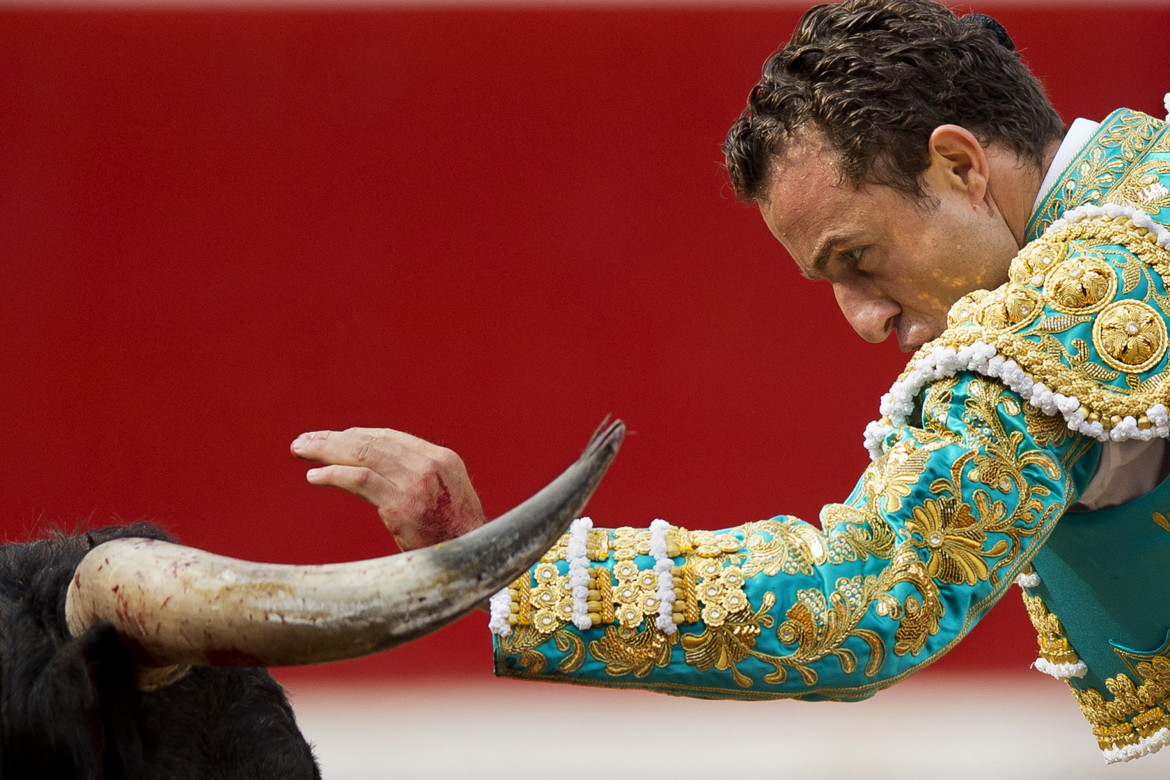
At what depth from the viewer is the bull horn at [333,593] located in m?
0.92

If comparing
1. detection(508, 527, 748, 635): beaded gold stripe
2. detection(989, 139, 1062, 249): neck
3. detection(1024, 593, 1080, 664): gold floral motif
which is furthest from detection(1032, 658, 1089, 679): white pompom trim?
detection(508, 527, 748, 635): beaded gold stripe

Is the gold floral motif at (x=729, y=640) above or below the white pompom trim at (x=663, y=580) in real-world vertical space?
below

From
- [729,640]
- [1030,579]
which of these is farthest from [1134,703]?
[729,640]

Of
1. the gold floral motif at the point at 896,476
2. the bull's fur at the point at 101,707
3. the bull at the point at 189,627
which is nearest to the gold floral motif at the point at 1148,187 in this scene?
the gold floral motif at the point at 896,476

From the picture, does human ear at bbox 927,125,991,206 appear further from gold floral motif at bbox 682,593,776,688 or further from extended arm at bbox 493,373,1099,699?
gold floral motif at bbox 682,593,776,688

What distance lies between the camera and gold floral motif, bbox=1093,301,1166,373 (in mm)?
1376

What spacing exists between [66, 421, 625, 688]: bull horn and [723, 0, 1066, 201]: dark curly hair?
2.69 ft

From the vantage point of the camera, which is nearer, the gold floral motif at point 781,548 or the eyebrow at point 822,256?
the gold floral motif at point 781,548

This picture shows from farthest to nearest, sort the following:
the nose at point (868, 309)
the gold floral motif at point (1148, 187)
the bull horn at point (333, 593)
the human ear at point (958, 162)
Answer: the nose at point (868, 309), the human ear at point (958, 162), the gold floral motif at point (1148, 187), the bull horn at point (333, 593)

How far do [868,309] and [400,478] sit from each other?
0.74 meters

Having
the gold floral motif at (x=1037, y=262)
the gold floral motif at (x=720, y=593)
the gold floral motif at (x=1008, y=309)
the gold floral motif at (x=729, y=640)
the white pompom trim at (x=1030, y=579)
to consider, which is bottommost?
the white pompom trim at (x=1030, y=579)

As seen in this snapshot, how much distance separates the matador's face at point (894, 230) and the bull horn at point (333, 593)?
781 millimetres

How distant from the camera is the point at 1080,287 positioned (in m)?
1.40

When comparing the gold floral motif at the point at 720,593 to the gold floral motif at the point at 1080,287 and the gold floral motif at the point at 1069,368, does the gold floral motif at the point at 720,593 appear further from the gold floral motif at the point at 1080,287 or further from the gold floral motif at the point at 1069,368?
the gold floral motif at the point at 1080,287
